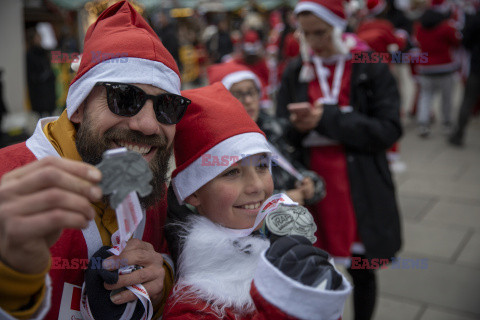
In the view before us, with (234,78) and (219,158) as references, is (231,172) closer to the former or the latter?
(219,158)

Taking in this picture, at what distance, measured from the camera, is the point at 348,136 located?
2.90m

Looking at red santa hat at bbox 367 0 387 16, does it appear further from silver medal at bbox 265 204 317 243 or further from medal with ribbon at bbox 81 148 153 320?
medal with ribbon at bbox 81 148 153 320

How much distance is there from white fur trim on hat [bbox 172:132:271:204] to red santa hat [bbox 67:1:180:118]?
273mm

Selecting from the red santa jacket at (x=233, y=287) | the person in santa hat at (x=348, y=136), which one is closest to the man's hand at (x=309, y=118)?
the person in santa hat at (x=348, y=136)

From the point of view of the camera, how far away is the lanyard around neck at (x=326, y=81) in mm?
3020

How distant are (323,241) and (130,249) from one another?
1979 millimetres

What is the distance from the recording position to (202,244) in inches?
63.0

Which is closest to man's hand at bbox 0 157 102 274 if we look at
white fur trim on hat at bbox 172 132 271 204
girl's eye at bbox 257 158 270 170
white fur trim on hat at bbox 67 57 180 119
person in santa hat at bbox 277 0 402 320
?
white fur trim on hat at bbox 67 57 180 119

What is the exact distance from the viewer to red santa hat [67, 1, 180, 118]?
1.55 m

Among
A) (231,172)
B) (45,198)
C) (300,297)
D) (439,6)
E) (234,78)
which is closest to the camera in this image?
(45,198)

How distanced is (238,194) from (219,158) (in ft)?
0.50

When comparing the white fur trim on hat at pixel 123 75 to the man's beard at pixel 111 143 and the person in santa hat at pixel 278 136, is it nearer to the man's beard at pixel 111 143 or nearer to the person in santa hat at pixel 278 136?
the man's beard at pixel 111 143

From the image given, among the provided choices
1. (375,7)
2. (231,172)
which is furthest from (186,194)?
(375,7)

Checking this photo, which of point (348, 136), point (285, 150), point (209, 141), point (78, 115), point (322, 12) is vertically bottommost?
point (285, 150)
